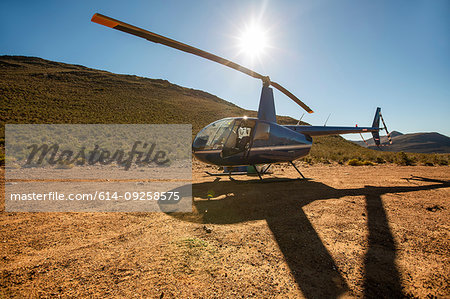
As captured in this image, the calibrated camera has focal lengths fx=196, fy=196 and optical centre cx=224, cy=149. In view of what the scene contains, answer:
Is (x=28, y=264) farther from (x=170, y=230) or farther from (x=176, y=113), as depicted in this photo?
(x=176, y=113)

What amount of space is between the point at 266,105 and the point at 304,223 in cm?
522

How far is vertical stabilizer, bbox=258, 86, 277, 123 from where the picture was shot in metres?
8.03

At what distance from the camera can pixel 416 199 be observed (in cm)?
577

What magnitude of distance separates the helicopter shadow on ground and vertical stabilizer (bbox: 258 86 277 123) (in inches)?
108

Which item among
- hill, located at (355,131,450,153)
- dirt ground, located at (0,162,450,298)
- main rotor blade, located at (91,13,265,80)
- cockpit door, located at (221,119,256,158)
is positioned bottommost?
dirt ground, located at (0,162,450,298)

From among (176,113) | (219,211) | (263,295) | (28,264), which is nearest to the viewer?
(263,295)

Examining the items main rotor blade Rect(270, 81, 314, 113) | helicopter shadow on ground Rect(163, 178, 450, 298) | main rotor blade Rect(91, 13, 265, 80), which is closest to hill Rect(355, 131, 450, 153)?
main rotor blade Rect(270, 81, 314, 113)

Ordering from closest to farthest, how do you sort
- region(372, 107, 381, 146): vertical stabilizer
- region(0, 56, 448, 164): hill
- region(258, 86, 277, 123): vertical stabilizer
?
1. region(258, 86, 277, 123): vertical stabilizer
2. region(372, 107, 381, 146): vertical stabilizer
3. region(0, 56, 448, 164): hill

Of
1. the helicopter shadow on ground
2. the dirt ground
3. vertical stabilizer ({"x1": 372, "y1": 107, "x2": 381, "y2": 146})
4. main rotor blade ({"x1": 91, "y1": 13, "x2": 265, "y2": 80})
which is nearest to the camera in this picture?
the dirt ground

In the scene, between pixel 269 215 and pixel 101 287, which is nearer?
pixel 101 287

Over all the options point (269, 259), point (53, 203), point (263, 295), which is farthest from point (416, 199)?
point (53, 203)

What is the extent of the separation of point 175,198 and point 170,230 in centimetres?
226

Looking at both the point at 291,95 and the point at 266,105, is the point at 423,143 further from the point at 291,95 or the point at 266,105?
the point at 266,105

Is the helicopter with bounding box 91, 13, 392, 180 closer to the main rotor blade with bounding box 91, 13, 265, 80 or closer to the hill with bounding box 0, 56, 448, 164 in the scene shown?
the main rotor blade with bounding box 91, 13, 265, 80
